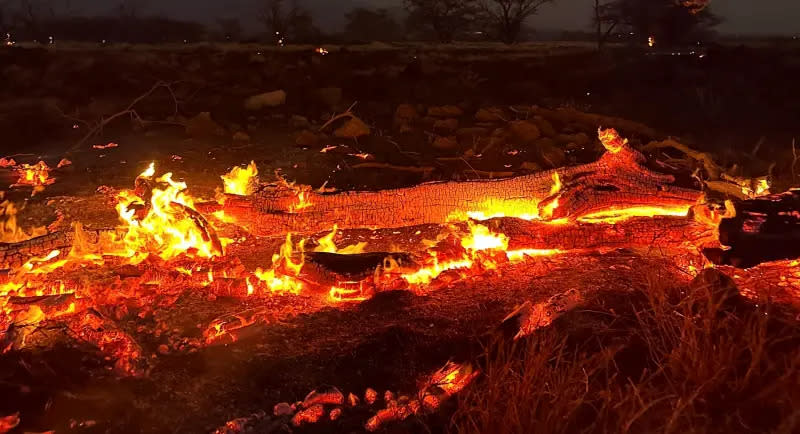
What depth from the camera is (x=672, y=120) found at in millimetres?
10789


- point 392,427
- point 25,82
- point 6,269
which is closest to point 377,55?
point 25,82

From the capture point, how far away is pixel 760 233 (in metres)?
3.87

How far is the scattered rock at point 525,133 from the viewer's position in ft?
27.4

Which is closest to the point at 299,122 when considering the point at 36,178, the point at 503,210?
the point at 36,178

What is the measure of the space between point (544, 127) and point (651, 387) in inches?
264

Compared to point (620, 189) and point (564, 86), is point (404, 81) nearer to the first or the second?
point (564, 86)

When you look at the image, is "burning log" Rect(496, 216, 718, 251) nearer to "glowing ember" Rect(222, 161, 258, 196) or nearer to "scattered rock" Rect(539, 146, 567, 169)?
"glowing ember" Rect(222, 161, 258, 196)

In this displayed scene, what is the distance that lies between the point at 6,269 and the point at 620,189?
15.2 feet

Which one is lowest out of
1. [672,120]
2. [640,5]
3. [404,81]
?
[672,120]

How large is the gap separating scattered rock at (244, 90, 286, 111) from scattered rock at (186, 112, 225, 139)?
5.66ft

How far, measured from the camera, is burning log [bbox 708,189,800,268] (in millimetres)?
3807

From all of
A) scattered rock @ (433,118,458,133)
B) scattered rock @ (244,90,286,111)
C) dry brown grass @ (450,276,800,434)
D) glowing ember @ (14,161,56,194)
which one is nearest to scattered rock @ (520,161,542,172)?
scattered rock @ (433,118,458,133)

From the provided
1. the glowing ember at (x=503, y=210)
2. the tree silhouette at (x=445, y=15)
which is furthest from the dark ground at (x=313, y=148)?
the tree silhouette at (x=445, y=15)

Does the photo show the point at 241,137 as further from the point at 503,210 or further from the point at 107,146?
the point at 503,210
